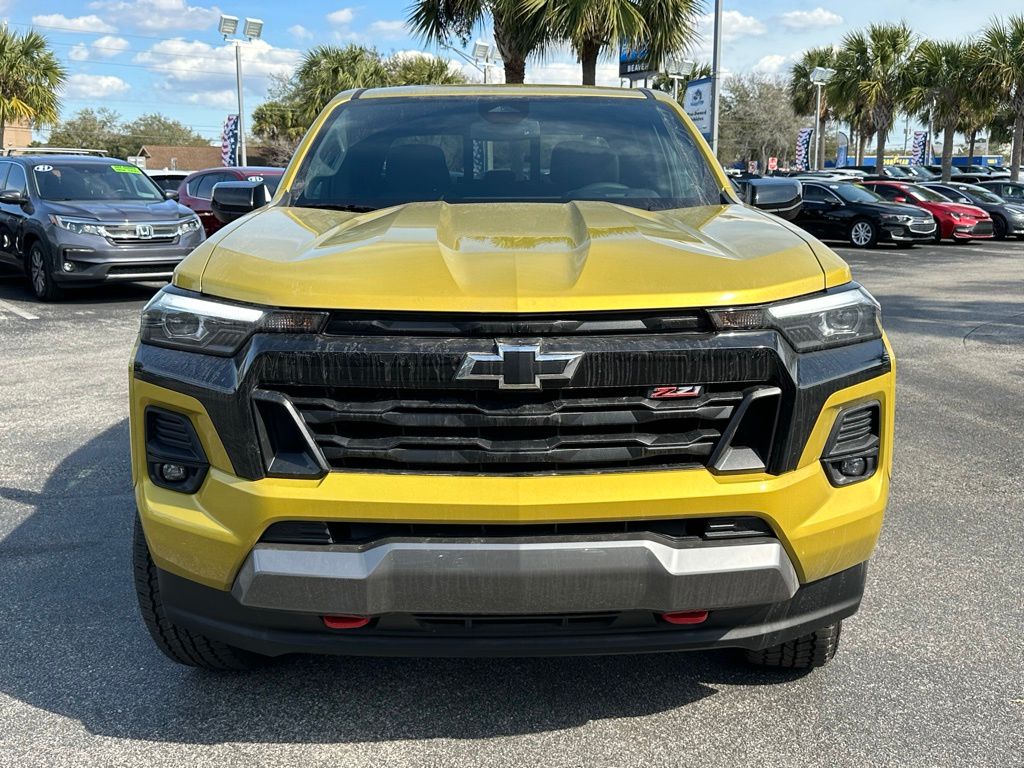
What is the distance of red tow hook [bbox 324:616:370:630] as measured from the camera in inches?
97.0

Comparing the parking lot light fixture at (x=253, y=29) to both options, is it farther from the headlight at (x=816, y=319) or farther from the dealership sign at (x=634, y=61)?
the headlight at (x=816, y=319)

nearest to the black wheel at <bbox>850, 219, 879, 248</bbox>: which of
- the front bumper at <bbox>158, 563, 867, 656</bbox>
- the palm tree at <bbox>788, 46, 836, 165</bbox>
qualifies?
the front bumper at <bbox>158, 563, 867, 656</bbox>

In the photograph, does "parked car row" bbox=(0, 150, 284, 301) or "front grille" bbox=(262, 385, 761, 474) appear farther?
"parked car row" bbox=(0, 150, 284, 301)

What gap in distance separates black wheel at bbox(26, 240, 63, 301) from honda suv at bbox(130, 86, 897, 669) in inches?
409

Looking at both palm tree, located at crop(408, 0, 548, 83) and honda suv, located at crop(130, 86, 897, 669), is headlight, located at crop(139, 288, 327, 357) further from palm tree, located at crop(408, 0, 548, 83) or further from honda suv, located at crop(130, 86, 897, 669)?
palm tree, located at crop(408, 0, 548, 83)

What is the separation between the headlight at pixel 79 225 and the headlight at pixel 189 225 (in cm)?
95

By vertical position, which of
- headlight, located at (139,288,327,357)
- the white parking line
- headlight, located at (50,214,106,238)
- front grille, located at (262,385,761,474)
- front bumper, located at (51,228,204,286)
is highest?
headlight, located at (139,288,327,357)

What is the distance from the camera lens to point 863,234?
21.4 m

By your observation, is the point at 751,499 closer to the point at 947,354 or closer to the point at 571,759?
the point at 571,759

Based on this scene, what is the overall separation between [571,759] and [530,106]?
267 centimetres

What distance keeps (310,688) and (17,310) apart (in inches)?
393

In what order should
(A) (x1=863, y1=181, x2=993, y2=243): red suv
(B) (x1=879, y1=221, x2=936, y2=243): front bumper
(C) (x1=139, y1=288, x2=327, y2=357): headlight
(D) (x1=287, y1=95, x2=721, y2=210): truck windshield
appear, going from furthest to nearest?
(A) (x1=863, y1=181, x2=993, y2=243): red suv → (B) (x1=879, y1=221, x2=936, y2=243): front bumper → (D) (x1=287, y1=95, x2=721, y2=210): truck windshield → (C) (x1=139, y1=288, x2=327, y2=357): headlight

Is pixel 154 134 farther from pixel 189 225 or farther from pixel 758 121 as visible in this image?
pixel 189 225

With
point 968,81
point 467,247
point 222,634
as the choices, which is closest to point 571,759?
point 222,634
